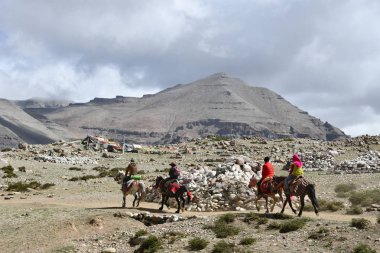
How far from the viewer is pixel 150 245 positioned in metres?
21.2

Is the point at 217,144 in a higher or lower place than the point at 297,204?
higher

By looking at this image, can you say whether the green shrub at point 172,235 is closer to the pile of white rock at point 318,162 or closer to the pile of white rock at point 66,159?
the pile of white rock at point 318,162

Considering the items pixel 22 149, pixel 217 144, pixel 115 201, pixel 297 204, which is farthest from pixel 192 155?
pixel 297 204

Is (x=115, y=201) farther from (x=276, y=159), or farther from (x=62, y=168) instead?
(x=276, y=159)

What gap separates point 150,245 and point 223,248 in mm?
3297

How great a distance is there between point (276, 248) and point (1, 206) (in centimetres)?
2029

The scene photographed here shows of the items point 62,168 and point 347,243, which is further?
point 62,168

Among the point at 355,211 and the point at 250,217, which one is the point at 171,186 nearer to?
the point at 250,217

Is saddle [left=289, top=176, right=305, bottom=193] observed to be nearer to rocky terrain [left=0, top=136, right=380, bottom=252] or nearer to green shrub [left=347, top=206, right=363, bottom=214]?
rocky terrain [left=0, top=136, right=380, bottom=252]

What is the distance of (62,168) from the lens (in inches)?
2330

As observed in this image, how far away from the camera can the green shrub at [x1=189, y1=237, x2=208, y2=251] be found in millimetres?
20594

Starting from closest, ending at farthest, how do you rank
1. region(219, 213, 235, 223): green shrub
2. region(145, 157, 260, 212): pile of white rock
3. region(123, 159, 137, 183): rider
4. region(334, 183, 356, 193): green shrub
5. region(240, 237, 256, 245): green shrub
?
region(240, 237, 256, 245): green shrub, region(219, 213, 235, 223): green shrub, region(123, 159, 137, 183): rider, region(145, 157, 260, 212): pile of white rock, region(334, 183, 356, 193): green shrub

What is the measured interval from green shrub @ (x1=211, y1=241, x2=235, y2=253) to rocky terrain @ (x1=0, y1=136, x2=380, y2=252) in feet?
0.13

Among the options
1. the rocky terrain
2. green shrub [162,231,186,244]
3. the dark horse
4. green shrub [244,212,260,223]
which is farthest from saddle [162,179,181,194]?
green shrub [244,212,260,223]
